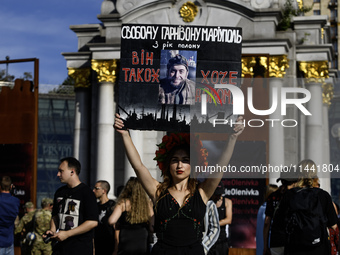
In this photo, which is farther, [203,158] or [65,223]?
[65,223]

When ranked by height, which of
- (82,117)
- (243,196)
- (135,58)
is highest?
(82,117)

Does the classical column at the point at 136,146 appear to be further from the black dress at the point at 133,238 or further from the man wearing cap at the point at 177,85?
the man wearing cap at the point at 177,85

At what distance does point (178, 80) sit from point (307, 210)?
2.29 metres

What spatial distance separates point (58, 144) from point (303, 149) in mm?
41273

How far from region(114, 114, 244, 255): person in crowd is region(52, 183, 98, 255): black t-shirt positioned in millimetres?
1907

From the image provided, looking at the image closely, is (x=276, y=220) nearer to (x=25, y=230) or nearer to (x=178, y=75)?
(x=178, y=75)

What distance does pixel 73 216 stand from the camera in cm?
830

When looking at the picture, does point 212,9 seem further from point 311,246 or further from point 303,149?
point 311,246

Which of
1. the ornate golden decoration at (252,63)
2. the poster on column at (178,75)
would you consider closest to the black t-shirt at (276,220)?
the poster on column at (178,75)

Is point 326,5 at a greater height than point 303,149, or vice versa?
point 326,5

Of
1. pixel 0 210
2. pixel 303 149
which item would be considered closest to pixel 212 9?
pixel 303 149

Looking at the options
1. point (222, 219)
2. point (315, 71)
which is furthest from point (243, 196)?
point (222, 219)

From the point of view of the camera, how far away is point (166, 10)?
2302cm

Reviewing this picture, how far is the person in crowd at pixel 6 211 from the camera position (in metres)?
11.4
